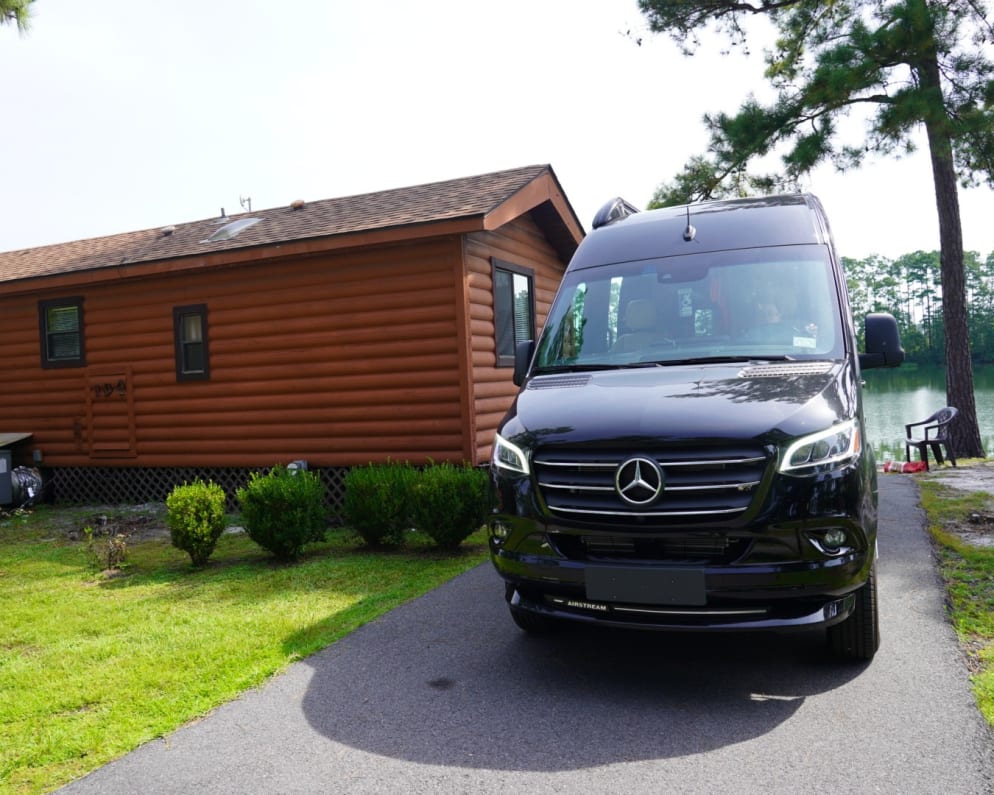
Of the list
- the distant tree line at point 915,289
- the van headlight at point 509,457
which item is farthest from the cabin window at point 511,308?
the distant tree line at point 915,289

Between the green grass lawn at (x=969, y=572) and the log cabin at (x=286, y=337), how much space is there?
4.81 m

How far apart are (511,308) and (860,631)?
7361 millimetres

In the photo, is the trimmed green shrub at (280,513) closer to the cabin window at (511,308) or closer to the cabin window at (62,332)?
the cabin window at (511,308)

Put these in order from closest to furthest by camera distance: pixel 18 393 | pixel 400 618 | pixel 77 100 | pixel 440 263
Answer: pixel 400 618
pixel 440 263
pixel 18 393
pixel 77 100

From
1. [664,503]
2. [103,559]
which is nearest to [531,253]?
[103,559]

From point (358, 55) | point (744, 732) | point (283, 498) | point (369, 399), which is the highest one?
point (358, 55)

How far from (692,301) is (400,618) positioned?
2673mm

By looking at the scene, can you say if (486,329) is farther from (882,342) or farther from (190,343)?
(882,342)

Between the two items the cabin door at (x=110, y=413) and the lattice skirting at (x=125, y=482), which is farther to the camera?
the cabin door at (x=110, y=413)

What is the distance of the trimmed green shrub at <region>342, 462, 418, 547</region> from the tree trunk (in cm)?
1150

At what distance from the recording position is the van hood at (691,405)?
3.33 m

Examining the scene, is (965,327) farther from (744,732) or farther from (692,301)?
(744,732)

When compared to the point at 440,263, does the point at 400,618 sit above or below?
below

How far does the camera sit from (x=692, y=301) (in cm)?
451
